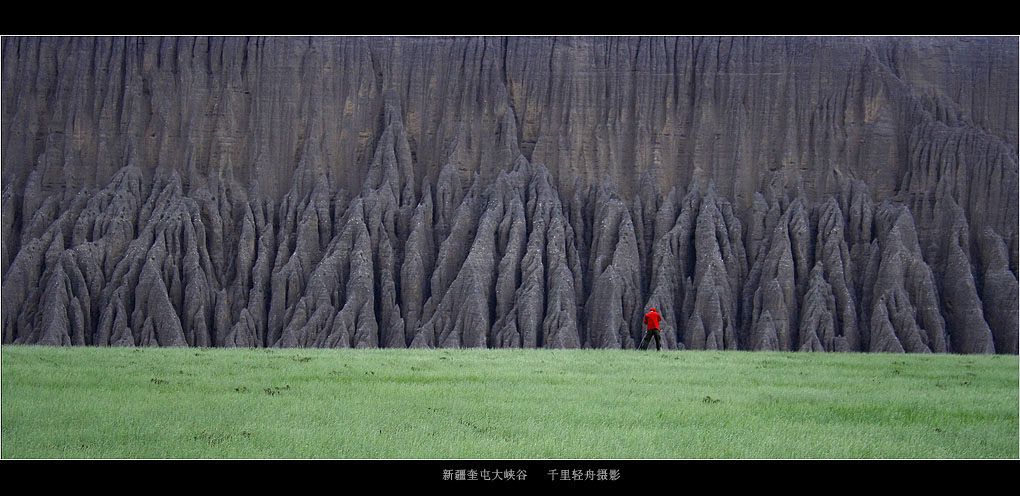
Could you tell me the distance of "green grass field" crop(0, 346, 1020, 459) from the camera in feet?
42.1

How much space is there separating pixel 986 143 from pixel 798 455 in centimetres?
2506

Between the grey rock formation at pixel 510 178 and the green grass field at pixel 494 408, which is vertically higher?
the grey rock formation at pixel 510 178

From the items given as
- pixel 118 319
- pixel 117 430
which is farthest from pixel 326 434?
pixel 118 319

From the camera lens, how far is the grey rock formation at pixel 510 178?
31453mm

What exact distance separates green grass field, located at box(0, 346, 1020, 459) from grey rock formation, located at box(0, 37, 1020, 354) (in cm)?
1403

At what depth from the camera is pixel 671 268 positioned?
3222cm

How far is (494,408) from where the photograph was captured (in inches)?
547

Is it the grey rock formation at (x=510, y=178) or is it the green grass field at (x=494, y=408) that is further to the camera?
the grey rock formation at (x=510, y=178)

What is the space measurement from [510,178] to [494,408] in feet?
66.2

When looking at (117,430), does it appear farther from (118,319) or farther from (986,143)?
(986,143)

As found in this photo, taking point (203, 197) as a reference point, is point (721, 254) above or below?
below

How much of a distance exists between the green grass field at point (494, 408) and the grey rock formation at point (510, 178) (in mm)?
14029

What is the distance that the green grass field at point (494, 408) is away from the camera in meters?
12.8

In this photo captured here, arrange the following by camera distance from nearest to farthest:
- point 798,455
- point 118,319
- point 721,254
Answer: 1. point 798,455
2. point 118,319
3. point 721,254
